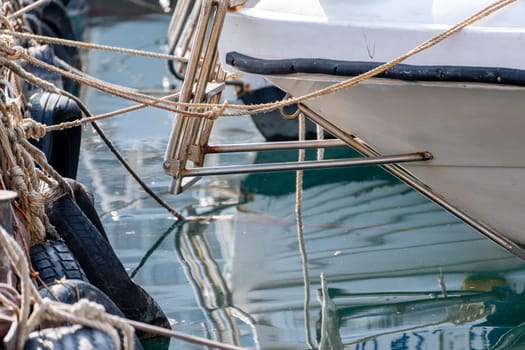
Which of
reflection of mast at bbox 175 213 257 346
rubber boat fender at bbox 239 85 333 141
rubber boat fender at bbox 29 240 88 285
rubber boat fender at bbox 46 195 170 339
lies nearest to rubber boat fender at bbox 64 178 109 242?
rubber boat fender at bbox 46 195 170 339

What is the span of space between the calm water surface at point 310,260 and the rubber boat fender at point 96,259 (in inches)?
9.3

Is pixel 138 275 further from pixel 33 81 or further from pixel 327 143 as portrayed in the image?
pixel 33 81

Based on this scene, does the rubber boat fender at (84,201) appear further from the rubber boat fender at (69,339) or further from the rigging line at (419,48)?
the rubber boat fender at (69,339)

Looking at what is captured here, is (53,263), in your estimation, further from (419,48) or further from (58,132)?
(58,132)

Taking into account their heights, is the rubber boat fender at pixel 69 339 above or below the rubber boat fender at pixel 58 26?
below

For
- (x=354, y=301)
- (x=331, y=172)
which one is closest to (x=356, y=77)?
(x=354, y=301)

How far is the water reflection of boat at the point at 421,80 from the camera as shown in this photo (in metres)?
3.68

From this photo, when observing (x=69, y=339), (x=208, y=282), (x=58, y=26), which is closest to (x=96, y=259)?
(x=208, y=282)

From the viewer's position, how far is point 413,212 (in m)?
5.70

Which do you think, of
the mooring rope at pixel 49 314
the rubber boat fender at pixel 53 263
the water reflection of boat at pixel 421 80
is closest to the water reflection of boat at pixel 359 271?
the water reflection of boat at pixel 421 80

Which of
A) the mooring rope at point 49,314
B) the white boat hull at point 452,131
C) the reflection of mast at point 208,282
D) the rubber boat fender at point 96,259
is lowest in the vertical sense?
the reflection of mast at point 208,282

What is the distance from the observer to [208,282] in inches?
182

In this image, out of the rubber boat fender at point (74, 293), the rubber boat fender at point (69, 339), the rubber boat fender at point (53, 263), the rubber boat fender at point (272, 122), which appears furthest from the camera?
the rubber boat fender at point (272, 122)

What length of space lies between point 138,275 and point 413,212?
5.76 ft
